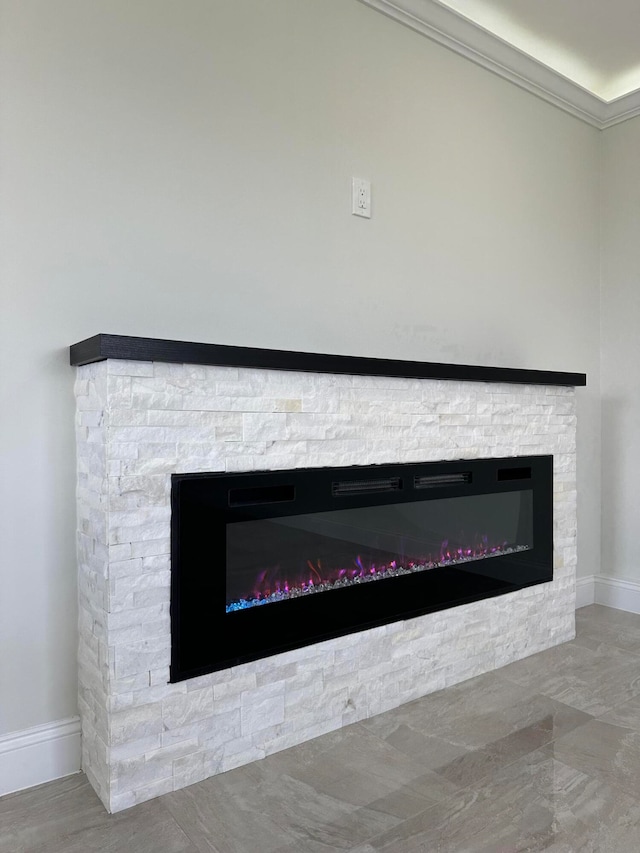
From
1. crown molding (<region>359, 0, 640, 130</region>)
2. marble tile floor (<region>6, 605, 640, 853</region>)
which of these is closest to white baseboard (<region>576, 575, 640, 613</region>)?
marble tile floor (<region>6, 605, 640, 853</region>)

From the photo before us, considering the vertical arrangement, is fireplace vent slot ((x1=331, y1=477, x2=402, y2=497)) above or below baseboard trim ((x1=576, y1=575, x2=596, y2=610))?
above

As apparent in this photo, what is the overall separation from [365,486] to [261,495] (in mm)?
389

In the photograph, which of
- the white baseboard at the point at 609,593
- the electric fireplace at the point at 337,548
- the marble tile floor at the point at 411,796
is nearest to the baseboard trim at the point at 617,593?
the white baseboard at the point at 609,593

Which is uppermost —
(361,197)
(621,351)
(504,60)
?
(504,60)

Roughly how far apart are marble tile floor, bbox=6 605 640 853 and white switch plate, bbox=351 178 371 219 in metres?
1.75

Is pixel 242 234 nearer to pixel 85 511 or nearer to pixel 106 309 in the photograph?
pixel 106 309

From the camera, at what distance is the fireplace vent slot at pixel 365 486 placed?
1.98 meters

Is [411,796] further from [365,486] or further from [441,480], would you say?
[441,480]

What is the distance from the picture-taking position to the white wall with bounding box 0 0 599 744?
1701mm

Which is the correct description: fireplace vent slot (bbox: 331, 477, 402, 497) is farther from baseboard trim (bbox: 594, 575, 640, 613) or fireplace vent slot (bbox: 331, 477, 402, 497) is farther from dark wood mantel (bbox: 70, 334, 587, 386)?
baseboard trim (bbox: 594, 575, 640, 613)

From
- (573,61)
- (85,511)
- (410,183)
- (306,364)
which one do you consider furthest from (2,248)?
(573,61)

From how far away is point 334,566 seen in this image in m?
2.02

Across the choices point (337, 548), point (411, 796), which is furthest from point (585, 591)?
point (411, 796)

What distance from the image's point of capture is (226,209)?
2.03m
